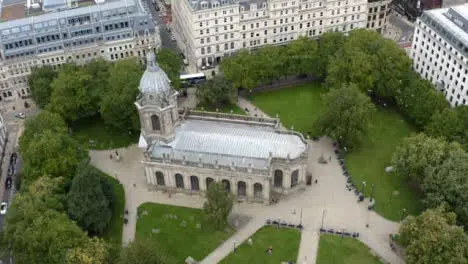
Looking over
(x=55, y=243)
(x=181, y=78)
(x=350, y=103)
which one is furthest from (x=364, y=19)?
(x=55, y=243)

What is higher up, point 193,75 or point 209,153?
point 193,75

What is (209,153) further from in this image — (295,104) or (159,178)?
(295,104)

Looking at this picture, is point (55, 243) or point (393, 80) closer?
point (55, 243)

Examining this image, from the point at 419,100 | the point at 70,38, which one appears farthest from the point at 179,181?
the point at 419,100

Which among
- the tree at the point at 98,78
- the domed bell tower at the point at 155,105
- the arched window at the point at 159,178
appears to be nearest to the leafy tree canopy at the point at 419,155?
the domed bell tower at the point at 155,105

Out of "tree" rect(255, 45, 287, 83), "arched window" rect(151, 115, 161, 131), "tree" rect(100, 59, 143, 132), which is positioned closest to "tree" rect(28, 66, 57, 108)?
"tree" rect(100, 59, 143, 132)

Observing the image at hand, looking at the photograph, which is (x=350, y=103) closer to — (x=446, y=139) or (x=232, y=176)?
(x=446, y=139)
